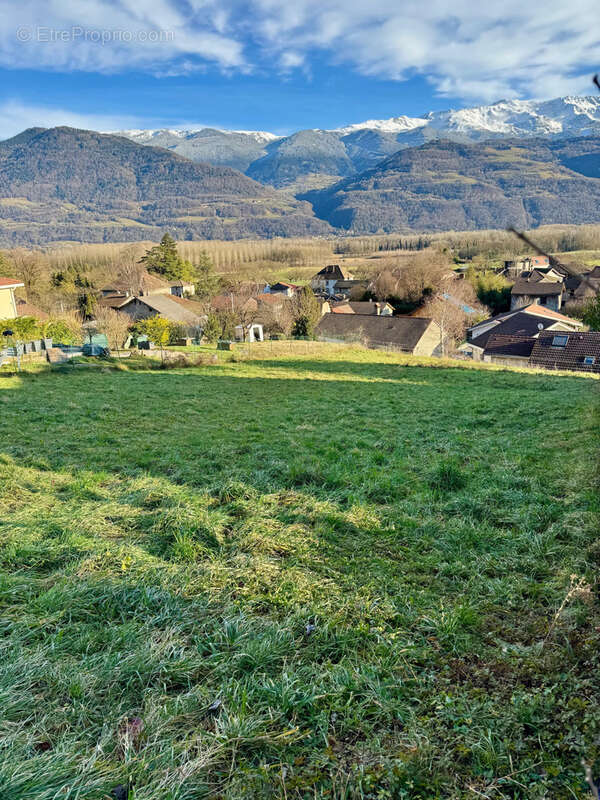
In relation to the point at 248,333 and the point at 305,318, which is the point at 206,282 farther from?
the point at 248,333

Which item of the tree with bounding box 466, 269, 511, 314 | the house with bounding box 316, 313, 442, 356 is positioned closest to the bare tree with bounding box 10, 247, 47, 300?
the house with bounding box 316, 313, 442, 356

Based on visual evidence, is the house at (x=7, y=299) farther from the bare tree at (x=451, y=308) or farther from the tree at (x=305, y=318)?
the bare tree at (x=451, y=308)

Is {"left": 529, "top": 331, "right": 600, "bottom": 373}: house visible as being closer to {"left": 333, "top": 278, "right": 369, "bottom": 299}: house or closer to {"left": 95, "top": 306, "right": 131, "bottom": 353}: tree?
{"left": 95, "top": 306, "right": 131, "bottom": 353}: tree

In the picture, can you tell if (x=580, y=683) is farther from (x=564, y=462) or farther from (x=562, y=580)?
(x=564, y=462)

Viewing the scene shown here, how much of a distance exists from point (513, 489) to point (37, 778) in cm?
539

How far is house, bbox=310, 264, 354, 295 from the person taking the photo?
3420 inches

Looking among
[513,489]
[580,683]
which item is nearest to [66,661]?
[580,683]

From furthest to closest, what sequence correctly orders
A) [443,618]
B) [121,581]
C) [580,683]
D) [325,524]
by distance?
[325,524]
[121,581]
[443,618]
[580,683]

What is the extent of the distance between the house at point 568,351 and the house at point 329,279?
55131 mm

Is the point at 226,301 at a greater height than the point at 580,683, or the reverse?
the point at 226,301

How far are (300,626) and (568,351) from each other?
36.1 metres

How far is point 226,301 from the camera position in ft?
177

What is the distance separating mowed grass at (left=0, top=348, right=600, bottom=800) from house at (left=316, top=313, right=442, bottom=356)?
34.9 metres

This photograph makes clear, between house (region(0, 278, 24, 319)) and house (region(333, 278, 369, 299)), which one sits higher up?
house (region(333, 278, 369, 299))
